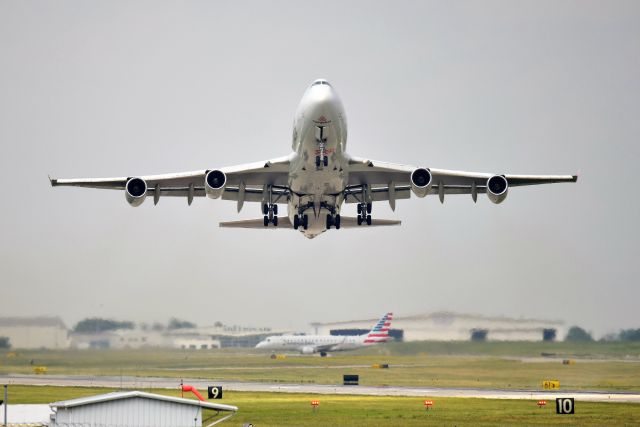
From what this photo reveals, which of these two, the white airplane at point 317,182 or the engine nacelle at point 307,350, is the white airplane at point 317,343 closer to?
the engine nacelle at point 307,350

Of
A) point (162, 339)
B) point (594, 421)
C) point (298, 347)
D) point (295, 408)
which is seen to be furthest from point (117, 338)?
point (298, 347)

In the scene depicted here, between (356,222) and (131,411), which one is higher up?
(356,222)

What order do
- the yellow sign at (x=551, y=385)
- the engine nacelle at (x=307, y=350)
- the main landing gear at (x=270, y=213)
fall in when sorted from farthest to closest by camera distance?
the engine nacelle at (x=307, y=350)
the yellow sign at (x=551, y=385)
the main landing gear at (x=270, y=213)

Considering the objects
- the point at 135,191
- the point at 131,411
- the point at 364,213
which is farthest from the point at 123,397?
the point at 364,213

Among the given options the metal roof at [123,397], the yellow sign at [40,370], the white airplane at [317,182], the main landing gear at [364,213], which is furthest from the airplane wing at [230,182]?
the yellow sign at [40,370]

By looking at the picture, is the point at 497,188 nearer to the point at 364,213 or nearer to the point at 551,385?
the point at 364,213

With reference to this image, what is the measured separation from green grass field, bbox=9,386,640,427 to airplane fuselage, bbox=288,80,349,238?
368 inches

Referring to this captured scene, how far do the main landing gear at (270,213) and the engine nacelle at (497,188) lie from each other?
36.6ft

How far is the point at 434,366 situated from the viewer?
230ft

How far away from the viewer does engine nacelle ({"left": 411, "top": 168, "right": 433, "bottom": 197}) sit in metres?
45.3

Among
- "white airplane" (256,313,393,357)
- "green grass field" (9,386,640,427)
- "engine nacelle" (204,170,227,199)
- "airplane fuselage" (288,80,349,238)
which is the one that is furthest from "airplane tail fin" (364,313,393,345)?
"engine nacelle" (204,170,227,199)

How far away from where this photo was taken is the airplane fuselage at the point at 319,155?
41.2 meters

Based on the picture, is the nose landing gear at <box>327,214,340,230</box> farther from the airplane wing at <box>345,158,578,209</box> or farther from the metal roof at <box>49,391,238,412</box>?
the metal roof at <box>49,391,238,412</box>

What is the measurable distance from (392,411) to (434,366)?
74.3 feet
